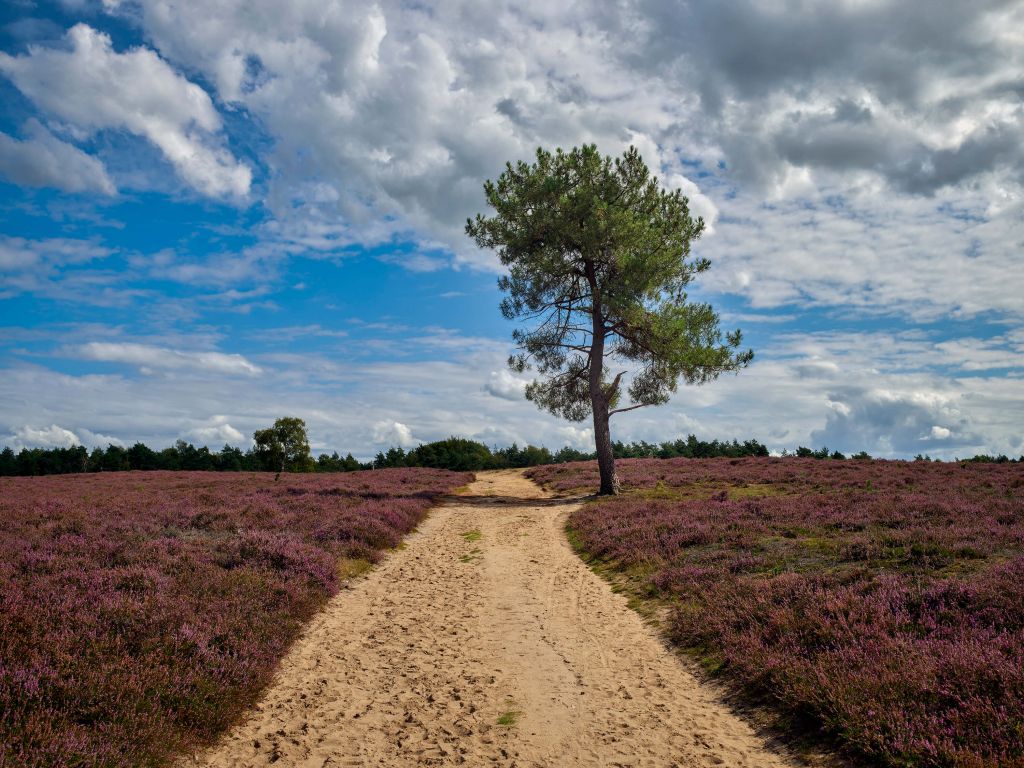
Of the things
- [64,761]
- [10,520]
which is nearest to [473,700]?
[64,761]

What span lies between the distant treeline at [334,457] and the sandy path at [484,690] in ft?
171

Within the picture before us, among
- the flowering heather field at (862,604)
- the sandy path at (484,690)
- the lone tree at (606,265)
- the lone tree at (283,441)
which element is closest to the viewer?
the flowering heather field at (862,604)

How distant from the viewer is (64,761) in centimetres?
497

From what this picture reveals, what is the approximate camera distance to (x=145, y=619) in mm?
7965

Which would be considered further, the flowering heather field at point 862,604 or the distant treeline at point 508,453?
the distant treeline at point 508,453

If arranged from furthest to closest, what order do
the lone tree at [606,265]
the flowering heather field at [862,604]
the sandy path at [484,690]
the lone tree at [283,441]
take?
the lone tree at [283,441] → the lone tree at [606,265] → the sandy path at [484,690] → the flowering heather field at [862,604]

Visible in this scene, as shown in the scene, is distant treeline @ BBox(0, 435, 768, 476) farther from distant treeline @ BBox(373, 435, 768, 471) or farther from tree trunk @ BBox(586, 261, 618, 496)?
tree trunk @ BBox(586, 261, 618, 496)

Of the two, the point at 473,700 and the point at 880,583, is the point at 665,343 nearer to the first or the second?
the point at 880,583

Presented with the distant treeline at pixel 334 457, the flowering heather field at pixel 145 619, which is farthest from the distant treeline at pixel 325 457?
the flowering heather field at pixel 145 619

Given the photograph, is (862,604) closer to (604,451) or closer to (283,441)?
(604,451)

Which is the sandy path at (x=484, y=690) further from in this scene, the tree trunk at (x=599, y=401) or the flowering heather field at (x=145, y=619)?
the tree trunk at (x=599, y=401)

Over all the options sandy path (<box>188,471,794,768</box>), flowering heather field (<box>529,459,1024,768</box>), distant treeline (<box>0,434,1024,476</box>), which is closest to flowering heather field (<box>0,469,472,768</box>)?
sandy path (<box>188,471,794,768</box>)

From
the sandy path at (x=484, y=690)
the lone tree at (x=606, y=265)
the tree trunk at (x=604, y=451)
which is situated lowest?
the sandy path at (x=484, y=690)

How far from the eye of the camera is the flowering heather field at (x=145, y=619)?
5.65 meters
